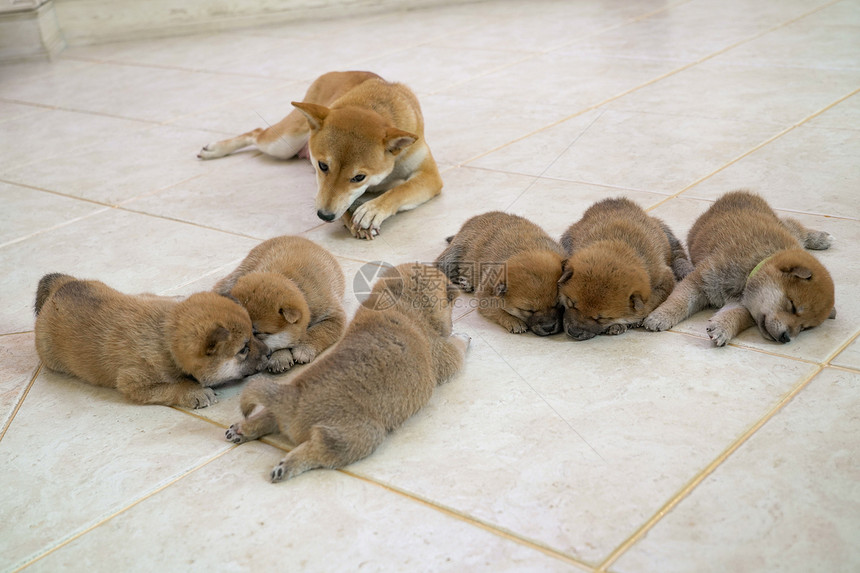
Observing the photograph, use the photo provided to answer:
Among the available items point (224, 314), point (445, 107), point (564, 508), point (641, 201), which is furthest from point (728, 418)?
point (445, 107)

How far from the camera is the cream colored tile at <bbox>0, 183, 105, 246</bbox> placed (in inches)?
193

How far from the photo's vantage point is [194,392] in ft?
9.89

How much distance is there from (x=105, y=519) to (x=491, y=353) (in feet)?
5.11

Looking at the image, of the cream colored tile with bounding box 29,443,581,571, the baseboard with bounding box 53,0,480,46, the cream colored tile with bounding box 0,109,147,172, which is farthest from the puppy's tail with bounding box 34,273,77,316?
the baseboard with bounding box 53,0,480,46

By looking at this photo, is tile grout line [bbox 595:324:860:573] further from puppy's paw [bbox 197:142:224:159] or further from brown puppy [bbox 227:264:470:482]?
puppy's paw [bbox 197:142:224:159]

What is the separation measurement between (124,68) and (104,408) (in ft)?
21.7

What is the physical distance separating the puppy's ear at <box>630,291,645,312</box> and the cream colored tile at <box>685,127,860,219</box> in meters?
1.57

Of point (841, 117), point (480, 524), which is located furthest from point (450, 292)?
point (841, 117)

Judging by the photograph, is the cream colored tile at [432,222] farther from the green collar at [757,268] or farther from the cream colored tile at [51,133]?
the cream colored tile at [51,133]

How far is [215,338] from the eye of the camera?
289cm

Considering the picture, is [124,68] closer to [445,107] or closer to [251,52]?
[251,52]

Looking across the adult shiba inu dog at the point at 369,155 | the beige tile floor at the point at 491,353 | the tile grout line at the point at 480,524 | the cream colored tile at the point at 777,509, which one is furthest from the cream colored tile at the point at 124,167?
the cream colored tile at the point at 777,509

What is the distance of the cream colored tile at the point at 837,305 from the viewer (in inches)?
121

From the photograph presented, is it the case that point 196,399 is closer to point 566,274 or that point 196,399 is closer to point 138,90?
point 566,274
